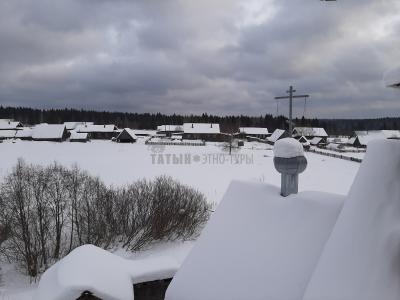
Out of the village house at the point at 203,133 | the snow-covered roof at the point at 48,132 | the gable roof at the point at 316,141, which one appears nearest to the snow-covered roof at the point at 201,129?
the village house at the point at 203,133

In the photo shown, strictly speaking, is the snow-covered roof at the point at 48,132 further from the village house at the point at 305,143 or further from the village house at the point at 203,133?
the village house at the point at 305,143

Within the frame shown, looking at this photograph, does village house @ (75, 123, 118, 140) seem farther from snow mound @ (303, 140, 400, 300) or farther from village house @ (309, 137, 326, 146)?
snow mound @ (303, 140, 400, 300)

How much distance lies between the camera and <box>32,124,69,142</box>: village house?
8006 centimetres

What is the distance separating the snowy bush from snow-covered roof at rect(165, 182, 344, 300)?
2011 cm

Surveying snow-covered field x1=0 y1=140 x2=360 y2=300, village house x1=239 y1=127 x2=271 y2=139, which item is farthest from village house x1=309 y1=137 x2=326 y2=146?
snow-covered field x1=0 y1=140 x2=360 y2=300

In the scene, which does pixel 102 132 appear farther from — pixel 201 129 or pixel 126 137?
pixel 201 129

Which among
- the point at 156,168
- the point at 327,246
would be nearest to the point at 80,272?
the point at 327,246

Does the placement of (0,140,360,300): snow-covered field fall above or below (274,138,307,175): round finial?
below

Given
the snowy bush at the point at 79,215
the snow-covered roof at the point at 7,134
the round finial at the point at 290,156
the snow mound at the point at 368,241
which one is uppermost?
the round finial at the point at 290,156

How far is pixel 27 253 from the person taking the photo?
2236 cm

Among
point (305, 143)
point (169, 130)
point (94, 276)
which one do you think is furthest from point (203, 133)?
point (94, 276)

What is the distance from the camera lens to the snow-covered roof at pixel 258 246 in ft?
16.1

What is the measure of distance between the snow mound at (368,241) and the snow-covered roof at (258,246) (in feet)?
3.03

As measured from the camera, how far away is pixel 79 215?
2538 cm
